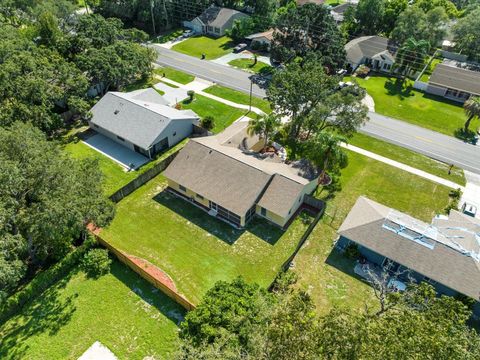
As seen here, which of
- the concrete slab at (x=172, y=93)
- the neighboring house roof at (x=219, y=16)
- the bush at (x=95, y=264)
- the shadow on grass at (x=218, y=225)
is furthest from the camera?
the neighboring house roof at (x=219, y=16)

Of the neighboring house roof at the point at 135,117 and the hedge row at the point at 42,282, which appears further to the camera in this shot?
the neighboring house roof at the point at 135,117

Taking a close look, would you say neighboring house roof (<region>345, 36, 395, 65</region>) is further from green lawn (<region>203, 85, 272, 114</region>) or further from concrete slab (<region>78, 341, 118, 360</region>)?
concrete slab (<region>78, 341, 118, 360</region>)

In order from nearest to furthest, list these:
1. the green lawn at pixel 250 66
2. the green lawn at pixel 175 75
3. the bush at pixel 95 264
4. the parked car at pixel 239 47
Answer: the bush at pixel 95 264, the green lawn at pixel 175 75, the green lawn at pixel 250 66, the parked car at pixel 239 47

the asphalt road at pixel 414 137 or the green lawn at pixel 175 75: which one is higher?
the asphalt road at pixel 414 137

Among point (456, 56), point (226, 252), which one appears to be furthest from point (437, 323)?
point (456, 56)

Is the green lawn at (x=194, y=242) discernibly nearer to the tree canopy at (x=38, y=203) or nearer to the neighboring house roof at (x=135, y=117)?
the tree canopy at (x=38, y=203)

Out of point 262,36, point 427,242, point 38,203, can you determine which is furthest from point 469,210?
point 262,36

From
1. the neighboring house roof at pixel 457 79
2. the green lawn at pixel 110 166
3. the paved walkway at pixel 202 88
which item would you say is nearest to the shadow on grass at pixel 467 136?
the neighboring house roof at pixel 457 79

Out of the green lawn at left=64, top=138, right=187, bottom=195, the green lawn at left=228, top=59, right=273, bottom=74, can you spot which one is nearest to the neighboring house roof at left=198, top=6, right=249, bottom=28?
→ the green lawn at left=228, top=59, right=273, bottom=74
